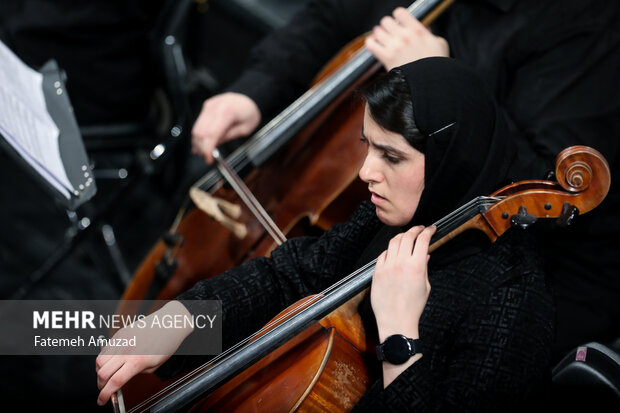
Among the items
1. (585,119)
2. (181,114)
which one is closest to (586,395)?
(585,119)

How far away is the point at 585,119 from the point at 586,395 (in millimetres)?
538

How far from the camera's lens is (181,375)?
1276 millimetres

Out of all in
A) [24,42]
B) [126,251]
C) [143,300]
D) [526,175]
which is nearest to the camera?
[526,175]

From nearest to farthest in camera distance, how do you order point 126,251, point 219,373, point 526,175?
1. point 219,373
2. point 526,175
3. point 126,251

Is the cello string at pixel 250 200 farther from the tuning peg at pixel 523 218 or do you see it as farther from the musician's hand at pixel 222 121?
the tuning peg at pixel 523 218

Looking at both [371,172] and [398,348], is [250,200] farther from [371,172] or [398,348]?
[398,348]

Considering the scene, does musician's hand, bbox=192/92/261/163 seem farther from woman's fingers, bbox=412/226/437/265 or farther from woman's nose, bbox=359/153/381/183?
woman's fingers, bbox=412/226/437/265

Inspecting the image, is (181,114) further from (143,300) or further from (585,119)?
(585,119)

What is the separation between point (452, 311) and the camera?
112cm

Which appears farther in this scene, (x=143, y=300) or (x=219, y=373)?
(x=143, y=300)

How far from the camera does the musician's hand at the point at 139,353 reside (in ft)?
3.61

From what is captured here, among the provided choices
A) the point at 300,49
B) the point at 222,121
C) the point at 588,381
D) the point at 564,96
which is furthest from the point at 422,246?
the point at 300,49

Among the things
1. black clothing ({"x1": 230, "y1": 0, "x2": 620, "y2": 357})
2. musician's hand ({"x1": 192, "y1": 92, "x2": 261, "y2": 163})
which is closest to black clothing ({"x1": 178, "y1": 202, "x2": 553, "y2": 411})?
black clothing ({"x1": 230, "y1": 0, "x2": 620, "y2": 357})

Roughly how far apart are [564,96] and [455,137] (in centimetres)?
48
